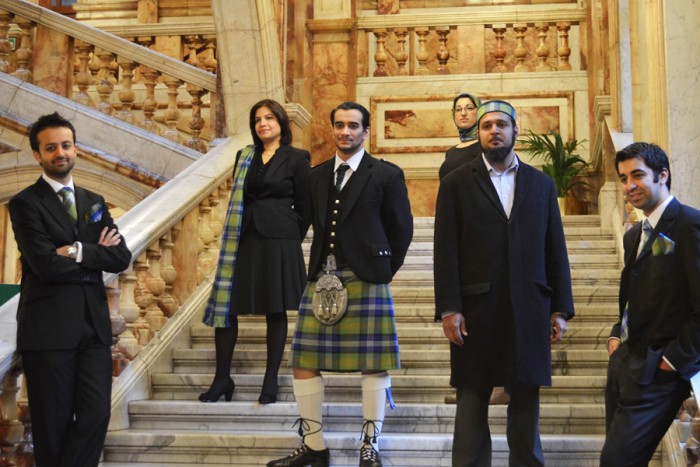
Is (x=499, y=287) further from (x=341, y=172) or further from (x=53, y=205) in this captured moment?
(x=53, y=205)

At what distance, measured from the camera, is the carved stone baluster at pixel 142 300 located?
5.62 m

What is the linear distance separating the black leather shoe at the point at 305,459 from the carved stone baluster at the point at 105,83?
4.54 meters

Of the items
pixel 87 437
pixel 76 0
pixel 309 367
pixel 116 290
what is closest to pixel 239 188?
pixel 116 290

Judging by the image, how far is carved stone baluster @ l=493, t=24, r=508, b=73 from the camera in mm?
9836

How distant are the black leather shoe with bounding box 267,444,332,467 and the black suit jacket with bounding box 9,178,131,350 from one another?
0.83m

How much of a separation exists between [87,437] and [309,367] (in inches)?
34.7

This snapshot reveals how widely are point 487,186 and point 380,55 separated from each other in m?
6.41

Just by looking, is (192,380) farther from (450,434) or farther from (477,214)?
(477,214)

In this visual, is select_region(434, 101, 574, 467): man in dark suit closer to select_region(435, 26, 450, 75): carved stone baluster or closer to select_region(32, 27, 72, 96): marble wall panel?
select_region(32, 27, 72, 96): marble wall panel

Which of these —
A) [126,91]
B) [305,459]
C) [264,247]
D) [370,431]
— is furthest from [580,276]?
[126,91]

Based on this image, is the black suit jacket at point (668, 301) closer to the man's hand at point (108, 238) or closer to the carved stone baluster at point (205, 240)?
the man's hand at point (108, 238)

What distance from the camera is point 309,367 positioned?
13.9ft

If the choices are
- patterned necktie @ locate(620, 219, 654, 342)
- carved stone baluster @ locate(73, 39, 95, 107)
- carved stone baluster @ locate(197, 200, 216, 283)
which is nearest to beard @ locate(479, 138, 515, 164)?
patterned necktie @ locate(620, 219, 654, 342)

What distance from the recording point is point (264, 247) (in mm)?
5098
